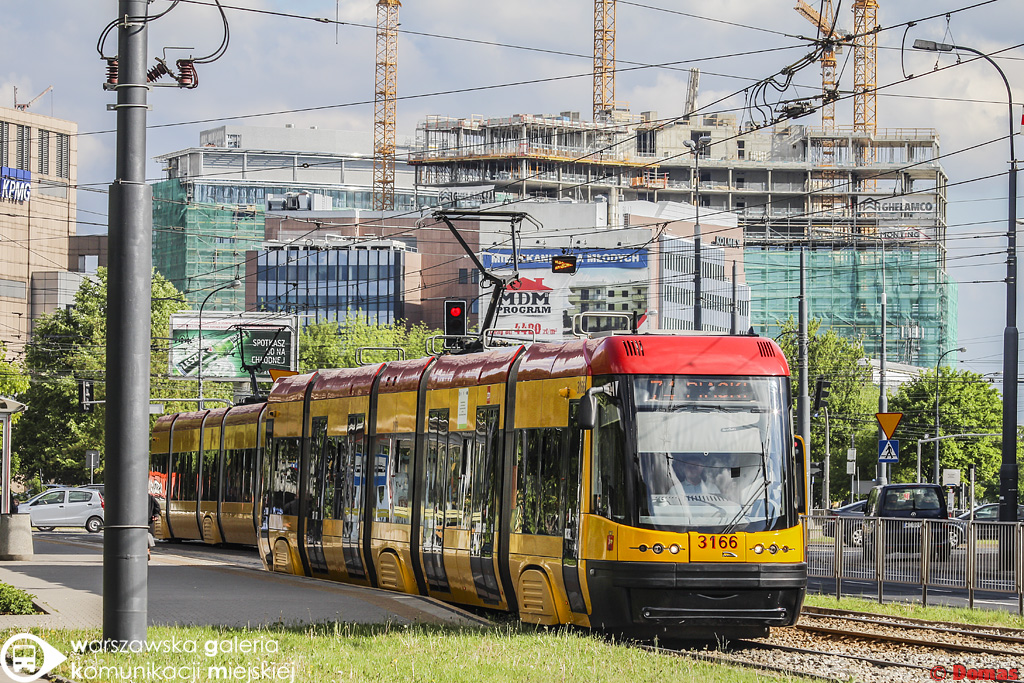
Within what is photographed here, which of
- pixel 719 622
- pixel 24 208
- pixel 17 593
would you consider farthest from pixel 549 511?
pixel 24 208

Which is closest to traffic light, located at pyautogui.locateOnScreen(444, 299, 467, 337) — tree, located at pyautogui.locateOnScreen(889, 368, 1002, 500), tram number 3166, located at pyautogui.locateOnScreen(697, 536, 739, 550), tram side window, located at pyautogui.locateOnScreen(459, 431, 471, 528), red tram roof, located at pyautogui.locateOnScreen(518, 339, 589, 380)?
tram side window, located at pyautogui.locateOnScreen(459, 431, 471, 528)

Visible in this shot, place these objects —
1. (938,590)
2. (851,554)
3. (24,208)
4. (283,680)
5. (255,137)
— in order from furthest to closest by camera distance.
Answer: (255,137) < (24,208) < (851,554) < (938,590) < (283,680)

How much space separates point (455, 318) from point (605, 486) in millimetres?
8205

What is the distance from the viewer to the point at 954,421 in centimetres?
8375

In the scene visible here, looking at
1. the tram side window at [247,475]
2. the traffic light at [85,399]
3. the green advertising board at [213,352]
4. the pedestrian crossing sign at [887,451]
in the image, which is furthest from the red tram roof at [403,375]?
the green advertising board at [213,352]

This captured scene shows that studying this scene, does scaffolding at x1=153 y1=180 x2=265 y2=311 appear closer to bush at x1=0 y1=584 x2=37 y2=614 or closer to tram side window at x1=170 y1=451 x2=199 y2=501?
tram side window at x1=170 y1=451 x2=199 y2=501

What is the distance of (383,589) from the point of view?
65.1ft

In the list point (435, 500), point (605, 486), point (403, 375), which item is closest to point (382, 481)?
point (403, 375)

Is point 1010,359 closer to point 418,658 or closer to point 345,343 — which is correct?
point 418,658

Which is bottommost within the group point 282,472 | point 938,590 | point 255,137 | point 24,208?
point 938,590

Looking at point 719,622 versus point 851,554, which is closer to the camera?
point 719,622

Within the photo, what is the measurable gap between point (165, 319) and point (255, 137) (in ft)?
325

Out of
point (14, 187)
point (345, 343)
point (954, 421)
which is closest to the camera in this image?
point (954, 421)

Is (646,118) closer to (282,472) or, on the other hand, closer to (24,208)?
(24,208)
